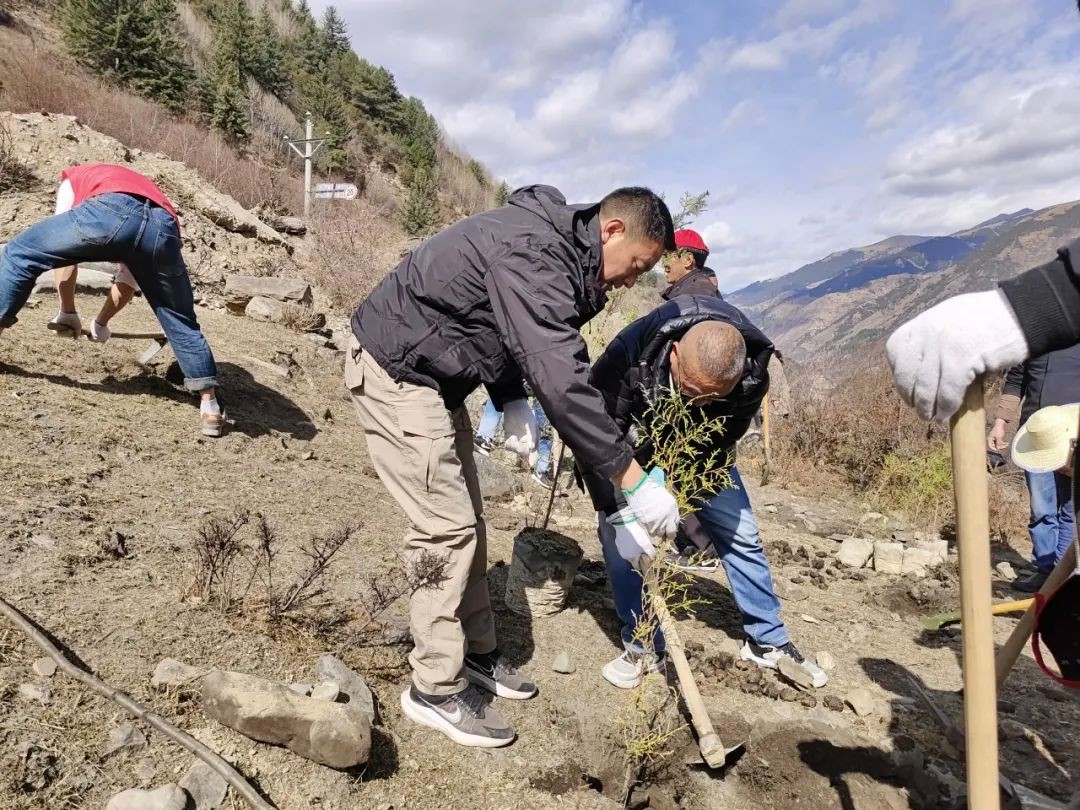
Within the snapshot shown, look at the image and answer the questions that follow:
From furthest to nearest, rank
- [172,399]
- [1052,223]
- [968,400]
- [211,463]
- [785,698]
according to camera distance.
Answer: [1052,223]
[172,399]
[211,463]
[785,698]
[968,400]

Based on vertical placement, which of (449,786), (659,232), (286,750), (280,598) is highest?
(659,232)

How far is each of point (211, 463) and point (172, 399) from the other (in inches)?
36.1

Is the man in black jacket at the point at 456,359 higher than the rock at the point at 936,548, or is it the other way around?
the man in black jacket at the point at 456,359

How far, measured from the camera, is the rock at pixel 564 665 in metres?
2.81

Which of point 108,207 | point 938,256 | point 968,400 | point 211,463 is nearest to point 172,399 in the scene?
point 211,463

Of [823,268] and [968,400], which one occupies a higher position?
[823,268]

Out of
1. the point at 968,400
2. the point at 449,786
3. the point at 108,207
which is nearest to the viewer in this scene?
the point at 968,400

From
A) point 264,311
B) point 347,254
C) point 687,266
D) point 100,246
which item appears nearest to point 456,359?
point 100,246

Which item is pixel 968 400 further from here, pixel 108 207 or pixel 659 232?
pixel 108 207

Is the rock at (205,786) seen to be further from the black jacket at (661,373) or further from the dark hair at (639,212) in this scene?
the dark hair at (639,212)

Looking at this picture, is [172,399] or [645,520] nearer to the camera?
[645,520]

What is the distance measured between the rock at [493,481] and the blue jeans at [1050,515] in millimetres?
3560

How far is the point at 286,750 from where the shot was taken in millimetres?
1828

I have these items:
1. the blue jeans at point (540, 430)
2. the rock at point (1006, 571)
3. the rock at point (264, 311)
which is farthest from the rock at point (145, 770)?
the rock at point (264, 311)
